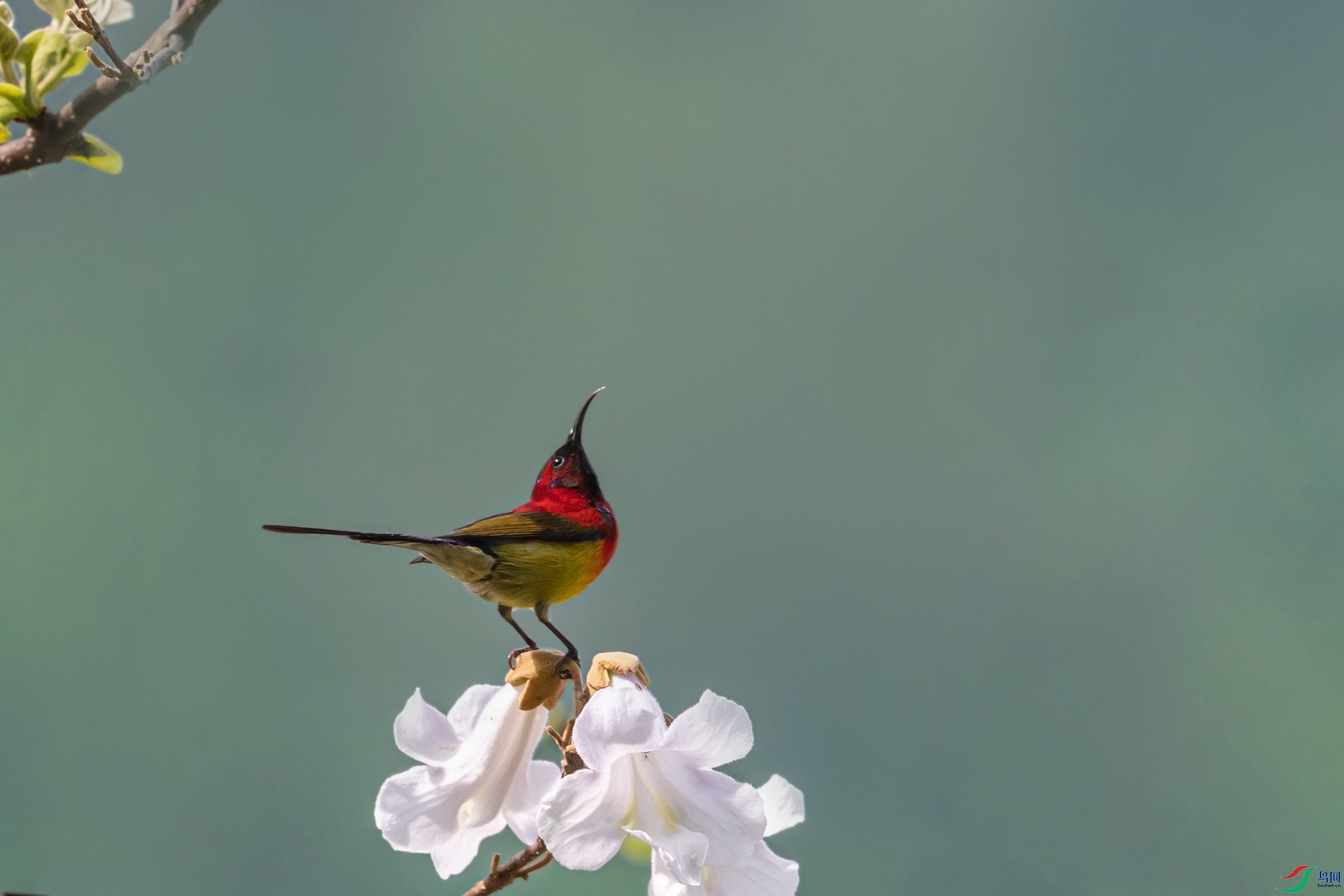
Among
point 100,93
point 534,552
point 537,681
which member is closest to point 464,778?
point 537,681

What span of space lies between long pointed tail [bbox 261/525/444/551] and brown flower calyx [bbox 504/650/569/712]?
32 centimetres

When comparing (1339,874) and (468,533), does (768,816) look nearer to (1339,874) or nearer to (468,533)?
(468,533)

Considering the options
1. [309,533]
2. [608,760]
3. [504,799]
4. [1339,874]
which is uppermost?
[309,533]

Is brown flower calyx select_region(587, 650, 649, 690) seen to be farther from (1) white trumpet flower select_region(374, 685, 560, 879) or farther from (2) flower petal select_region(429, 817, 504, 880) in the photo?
(2) flower petal select_region(429, 817, 504, 880)

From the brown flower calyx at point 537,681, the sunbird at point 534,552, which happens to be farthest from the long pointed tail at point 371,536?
the brown flower calyx at point 537,681

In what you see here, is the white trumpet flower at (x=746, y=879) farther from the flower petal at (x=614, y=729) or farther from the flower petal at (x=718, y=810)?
the flower petal at (x=614, y=729)

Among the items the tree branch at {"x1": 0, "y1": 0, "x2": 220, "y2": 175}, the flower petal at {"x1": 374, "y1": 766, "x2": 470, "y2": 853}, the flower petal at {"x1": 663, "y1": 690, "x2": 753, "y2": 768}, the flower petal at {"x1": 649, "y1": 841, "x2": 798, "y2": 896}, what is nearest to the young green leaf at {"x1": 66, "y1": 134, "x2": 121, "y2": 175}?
the tree branch at {"x1": 0, "y1": 0, "x2": 220, "y2": 175}

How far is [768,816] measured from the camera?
1.77 m

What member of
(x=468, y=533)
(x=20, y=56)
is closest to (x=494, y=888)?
(x=468, y=533)

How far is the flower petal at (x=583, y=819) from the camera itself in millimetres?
1512

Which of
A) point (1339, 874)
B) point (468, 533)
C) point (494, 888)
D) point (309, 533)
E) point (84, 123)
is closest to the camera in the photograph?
point (309, 533)

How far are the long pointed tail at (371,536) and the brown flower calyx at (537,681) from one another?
0.32 meters

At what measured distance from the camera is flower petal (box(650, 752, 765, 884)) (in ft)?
5.16

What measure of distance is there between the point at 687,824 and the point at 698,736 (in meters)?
0.18
